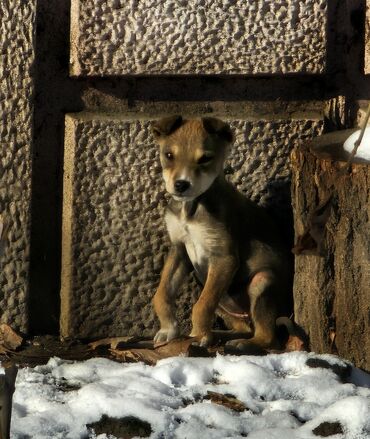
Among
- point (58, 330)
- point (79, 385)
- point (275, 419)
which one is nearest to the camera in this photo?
point (275, 419)

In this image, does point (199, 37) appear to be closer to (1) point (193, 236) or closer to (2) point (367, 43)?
(2) point (367, 43)

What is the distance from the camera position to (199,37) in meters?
5.97

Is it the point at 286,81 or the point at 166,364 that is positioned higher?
the point at 286,81

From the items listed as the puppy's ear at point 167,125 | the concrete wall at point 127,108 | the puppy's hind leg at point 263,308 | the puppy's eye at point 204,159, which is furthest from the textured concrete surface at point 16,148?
the puppy's hind leg at point 263,308

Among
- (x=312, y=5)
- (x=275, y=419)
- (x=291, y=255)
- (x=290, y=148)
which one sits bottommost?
(x=275, y=419)

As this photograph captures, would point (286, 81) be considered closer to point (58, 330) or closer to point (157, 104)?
point (157, 104)

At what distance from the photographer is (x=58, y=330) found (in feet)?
20.6

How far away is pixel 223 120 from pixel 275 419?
1904 millimetres

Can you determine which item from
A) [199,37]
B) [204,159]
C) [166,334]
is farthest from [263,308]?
[199,37]

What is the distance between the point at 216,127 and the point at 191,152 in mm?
169

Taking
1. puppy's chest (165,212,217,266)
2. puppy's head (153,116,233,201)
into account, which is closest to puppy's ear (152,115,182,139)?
puppy's head (153,116,233,201)

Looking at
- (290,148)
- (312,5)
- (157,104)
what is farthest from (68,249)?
(312,5)

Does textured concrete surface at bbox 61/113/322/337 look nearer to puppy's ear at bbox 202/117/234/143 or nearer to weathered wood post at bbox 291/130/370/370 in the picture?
puppy's ear at bbox 202/117/234/143

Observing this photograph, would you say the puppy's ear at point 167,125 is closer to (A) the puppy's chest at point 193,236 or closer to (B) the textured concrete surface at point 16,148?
(A) the puppy's chest at point 193,236
